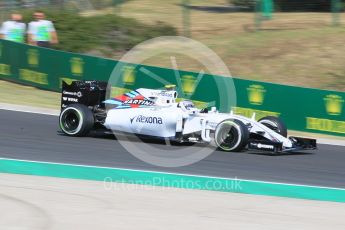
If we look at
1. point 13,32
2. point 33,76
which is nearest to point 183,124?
point 33,76

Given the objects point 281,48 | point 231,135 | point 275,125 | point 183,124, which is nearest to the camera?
point 231,135

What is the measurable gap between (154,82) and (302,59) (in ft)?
19.0

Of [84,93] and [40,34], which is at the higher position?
[40,34]

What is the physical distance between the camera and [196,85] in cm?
1590

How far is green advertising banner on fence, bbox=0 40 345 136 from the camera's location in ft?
48.2

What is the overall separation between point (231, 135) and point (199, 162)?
0.84 m

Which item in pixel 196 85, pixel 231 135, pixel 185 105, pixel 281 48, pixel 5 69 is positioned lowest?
pixel 231 135

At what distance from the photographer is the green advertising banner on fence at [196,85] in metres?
14.7

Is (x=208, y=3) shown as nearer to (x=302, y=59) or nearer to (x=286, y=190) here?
(x=302, y=59)

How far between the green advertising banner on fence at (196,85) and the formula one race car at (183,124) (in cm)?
267

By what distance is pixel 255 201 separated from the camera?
27.2 ft

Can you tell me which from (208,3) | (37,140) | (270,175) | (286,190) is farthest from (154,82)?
(208,3)

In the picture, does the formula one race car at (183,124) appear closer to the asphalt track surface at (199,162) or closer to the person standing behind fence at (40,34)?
the asphalt track surface at (199,162)

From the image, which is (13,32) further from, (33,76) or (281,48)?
(281,48)
